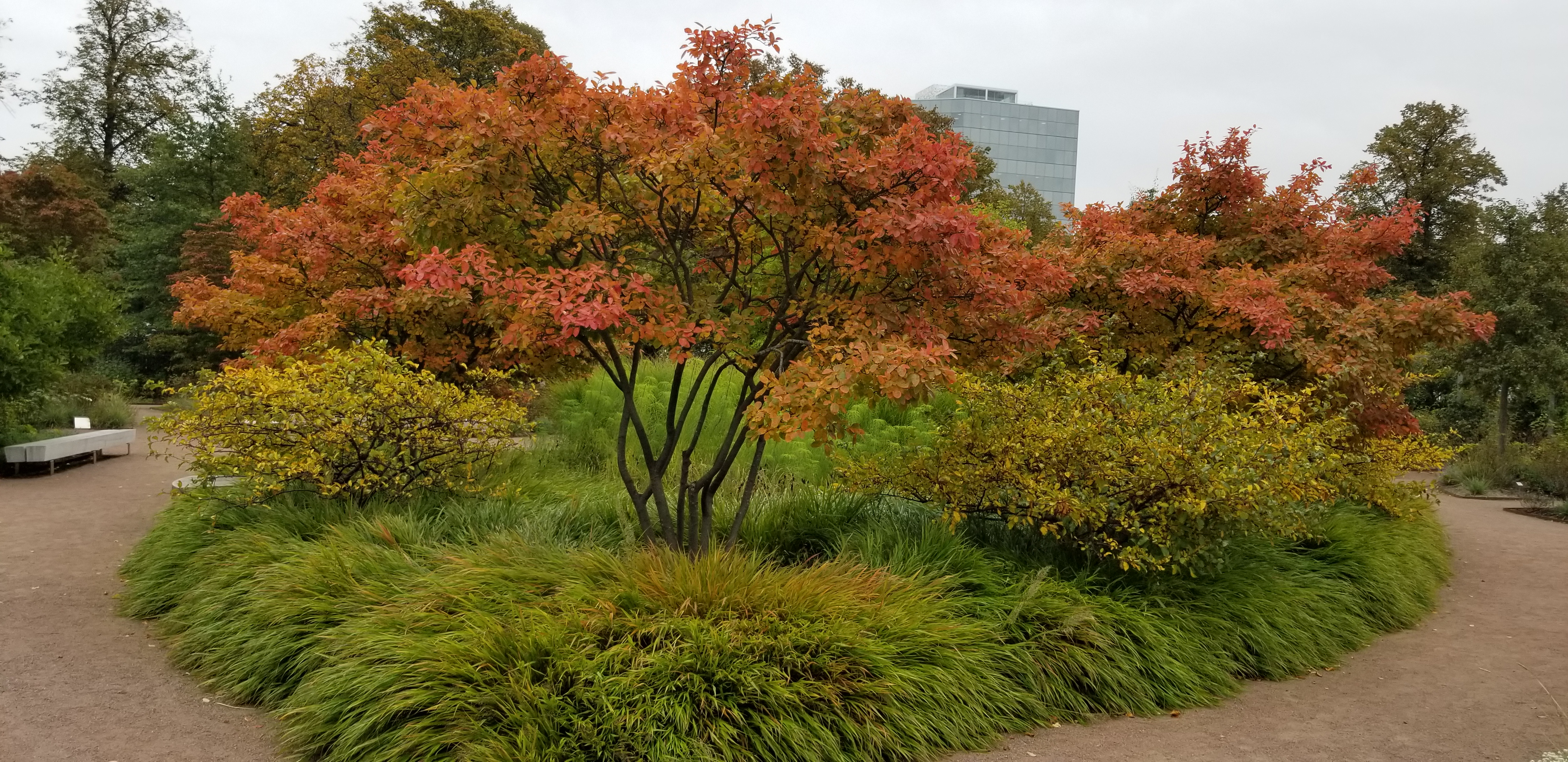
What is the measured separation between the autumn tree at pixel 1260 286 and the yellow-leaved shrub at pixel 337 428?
443 centimetres

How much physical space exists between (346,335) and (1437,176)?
21928 mm

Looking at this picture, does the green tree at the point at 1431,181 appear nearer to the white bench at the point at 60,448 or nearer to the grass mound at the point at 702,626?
the grass mound at the point at 702,626

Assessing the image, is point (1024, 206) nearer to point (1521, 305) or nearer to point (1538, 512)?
point (1521, 305)

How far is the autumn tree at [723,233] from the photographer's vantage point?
4.25 metres

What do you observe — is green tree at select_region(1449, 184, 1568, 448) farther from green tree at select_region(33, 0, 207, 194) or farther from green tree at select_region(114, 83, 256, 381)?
green tree at select_region(33, 0, 207, 194)

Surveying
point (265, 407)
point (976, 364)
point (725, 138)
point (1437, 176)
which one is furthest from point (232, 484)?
point (1437, 176)

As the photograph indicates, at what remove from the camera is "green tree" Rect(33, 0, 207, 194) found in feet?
90.9

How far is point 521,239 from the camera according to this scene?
208 inches

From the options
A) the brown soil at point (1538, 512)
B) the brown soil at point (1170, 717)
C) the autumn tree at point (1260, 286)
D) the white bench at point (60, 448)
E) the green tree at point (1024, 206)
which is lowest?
the brown soil at point (1538, 512)

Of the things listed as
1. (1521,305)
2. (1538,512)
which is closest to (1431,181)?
(1521,305)

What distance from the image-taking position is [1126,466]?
4871 millimetres

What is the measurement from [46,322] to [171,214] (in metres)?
12.2

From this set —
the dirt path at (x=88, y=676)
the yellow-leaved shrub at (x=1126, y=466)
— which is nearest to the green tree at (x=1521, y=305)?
the yellow-leaved shrub at (x=1126, y=466)

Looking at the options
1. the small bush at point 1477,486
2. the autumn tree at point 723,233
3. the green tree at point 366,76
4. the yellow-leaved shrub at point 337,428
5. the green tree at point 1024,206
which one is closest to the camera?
the autumn tree at point 723,233
